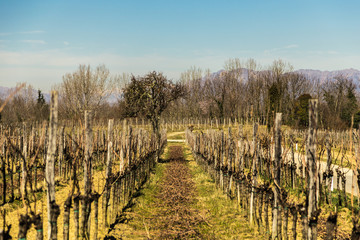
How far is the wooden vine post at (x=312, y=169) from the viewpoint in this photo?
4.46 m

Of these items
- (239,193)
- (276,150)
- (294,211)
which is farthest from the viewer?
(239,193)

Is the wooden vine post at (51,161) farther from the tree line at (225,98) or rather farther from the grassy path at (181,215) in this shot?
the tree line at (225,98)

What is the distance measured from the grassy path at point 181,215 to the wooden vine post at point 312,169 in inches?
84.2

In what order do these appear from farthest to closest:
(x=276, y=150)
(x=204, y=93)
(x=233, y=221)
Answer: (x=204, y=93) → (x=233, y=221) → (x=276, y=150)

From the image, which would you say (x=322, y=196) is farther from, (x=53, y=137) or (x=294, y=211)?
(x=53, y=137)

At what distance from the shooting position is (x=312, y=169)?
4.61 m

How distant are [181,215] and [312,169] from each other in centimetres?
415

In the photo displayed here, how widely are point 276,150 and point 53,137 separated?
161 inches

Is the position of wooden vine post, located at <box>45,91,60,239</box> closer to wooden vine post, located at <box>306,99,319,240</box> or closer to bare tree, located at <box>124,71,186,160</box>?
wooden vine post, located at <box>306,99,319,240</box>

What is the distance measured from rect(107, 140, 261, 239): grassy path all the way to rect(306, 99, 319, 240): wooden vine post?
2138 millimetres

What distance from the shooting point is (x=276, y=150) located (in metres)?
5.79

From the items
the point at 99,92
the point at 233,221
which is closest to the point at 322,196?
the point at 233,221

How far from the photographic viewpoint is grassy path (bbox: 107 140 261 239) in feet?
21.5

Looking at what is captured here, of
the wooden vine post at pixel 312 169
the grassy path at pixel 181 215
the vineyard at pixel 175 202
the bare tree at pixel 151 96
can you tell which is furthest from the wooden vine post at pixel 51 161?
the bare tree at pixel 151 96
